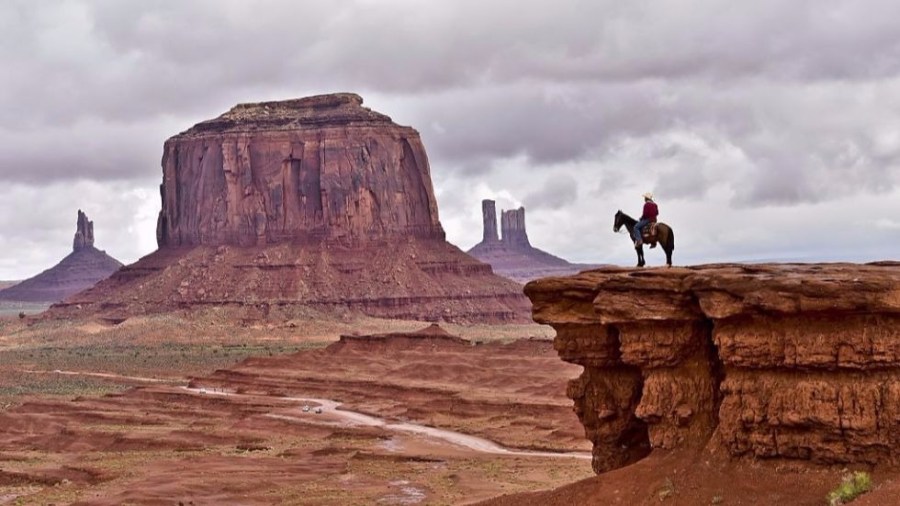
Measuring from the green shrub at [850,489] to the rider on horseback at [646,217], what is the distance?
278 inches

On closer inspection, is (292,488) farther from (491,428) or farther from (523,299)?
(523,299)

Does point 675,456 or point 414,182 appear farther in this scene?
point 414,182

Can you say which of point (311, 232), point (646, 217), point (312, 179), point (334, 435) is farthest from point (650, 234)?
point (312, 179)

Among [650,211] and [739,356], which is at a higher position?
[650,211]

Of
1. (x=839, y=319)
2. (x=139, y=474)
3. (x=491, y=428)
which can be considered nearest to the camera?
(x=839, y=319)

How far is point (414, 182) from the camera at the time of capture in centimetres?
18238

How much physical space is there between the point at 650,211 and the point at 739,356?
16.1 ft

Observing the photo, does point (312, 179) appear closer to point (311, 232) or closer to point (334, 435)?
point (311, 232)

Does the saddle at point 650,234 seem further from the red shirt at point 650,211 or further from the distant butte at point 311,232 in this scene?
the distant butte at point 311,232

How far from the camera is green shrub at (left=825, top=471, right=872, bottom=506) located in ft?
72.8

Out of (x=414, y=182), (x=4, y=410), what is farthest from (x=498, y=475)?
(x=414, y=182)

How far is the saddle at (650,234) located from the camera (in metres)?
28.5

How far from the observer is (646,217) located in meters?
28.7

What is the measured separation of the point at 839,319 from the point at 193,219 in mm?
165854
